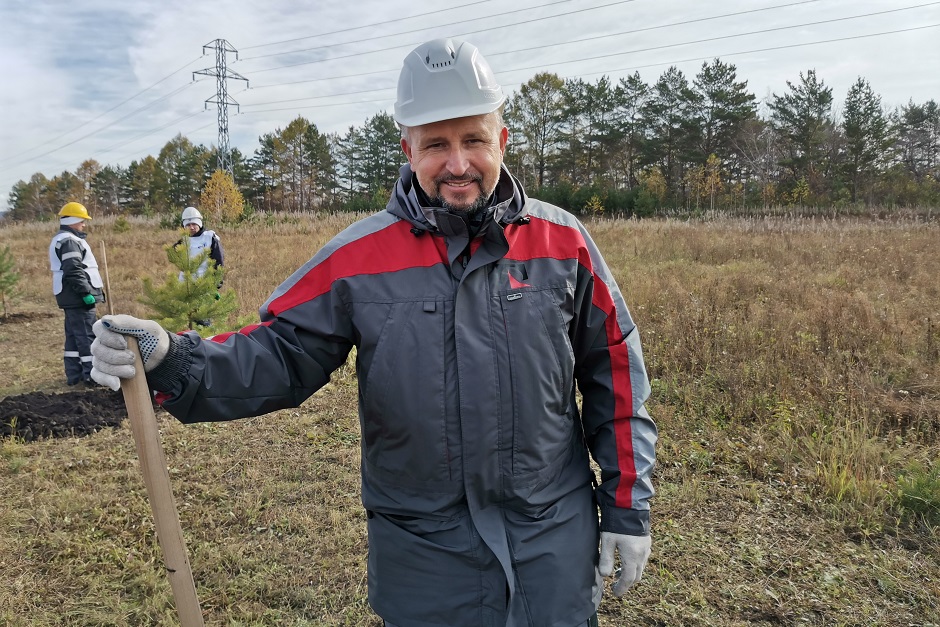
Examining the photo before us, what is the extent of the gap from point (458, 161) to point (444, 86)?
0.58 feet

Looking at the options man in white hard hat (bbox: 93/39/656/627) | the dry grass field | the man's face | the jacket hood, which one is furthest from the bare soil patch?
the man's face

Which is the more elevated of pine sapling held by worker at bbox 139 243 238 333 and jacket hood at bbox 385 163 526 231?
jacket hood at bbox 385 163 526 231

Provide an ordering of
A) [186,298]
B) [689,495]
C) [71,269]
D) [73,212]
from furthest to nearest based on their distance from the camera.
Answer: [73,212], [71,269], [186,298], [689,495]

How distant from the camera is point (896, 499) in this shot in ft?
10.9

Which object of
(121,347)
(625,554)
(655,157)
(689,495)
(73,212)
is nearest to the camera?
(121,347)

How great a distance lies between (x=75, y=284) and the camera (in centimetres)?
638

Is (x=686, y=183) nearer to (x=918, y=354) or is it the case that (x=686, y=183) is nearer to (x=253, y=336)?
(x=918, y=354)

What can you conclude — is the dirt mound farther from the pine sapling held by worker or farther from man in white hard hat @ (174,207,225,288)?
man in white hard hat @ (174,207,225,288)

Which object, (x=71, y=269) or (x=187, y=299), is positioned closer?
(x=187, y=299)

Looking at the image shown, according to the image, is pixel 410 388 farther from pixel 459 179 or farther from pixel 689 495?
pixel 689 495

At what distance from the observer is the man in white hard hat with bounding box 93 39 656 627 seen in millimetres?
1360

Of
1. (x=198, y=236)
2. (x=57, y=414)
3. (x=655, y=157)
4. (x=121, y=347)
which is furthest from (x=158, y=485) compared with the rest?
(x=655, y=157)

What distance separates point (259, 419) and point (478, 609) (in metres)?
4.38

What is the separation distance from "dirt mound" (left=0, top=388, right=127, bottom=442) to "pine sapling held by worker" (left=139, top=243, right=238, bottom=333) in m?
0.97
